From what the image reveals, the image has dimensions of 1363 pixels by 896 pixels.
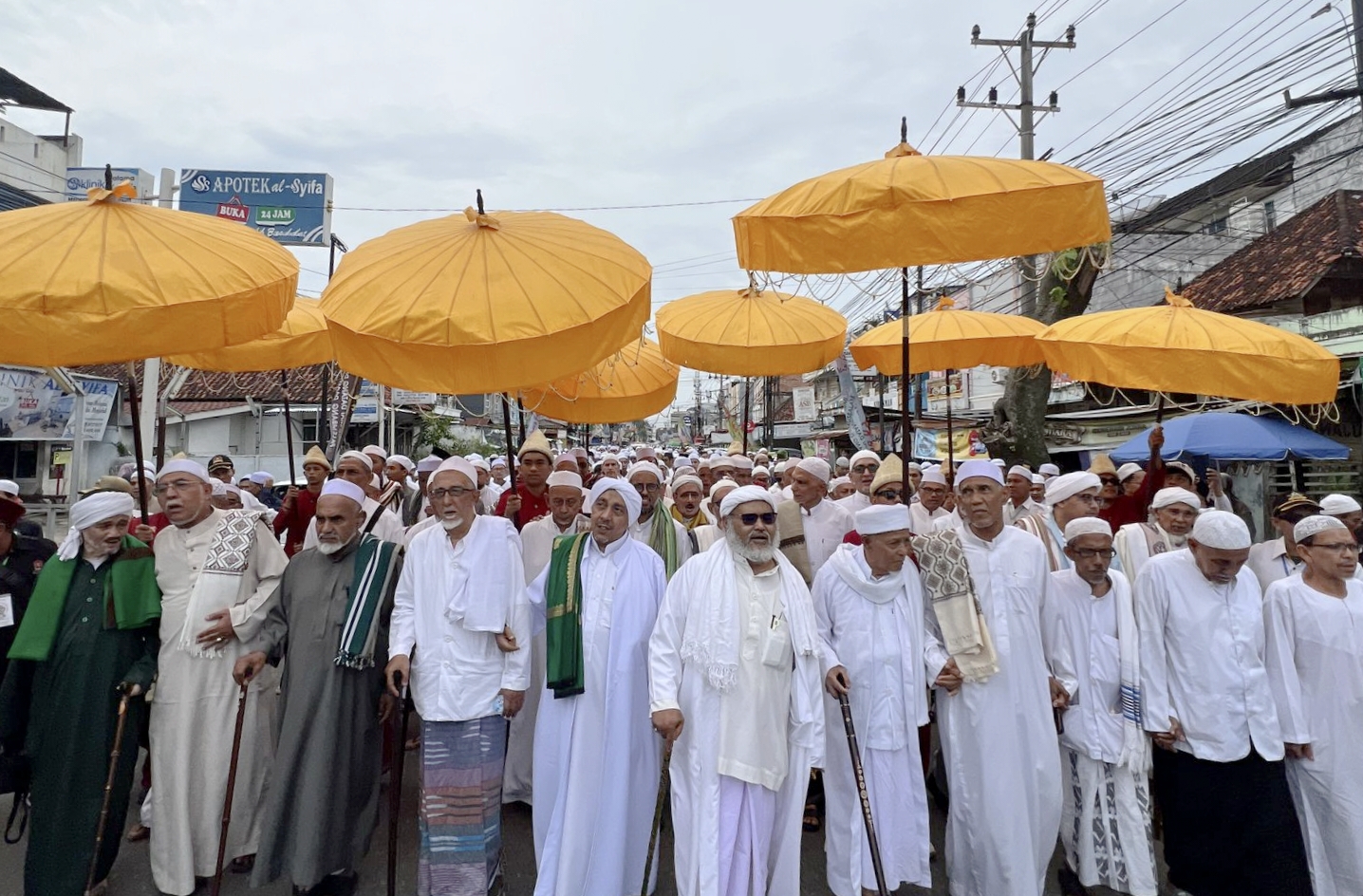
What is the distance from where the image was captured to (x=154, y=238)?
10.8 ft

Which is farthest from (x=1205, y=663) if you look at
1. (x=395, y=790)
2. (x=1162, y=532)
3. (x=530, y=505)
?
(x=530, y=505)

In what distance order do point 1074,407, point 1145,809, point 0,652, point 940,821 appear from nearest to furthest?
point 1145,809, point 0,652, point 940,821, point 1074,407

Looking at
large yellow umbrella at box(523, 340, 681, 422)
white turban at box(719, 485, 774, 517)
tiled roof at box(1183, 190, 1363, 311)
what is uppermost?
tiled roof at box(1183, 190, 1363, 311)

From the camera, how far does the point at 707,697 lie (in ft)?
10.8

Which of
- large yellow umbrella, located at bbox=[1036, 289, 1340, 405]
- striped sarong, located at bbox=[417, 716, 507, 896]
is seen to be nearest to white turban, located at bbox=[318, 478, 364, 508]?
striped sarong, located at bbox=[417, 716, 507, 896]

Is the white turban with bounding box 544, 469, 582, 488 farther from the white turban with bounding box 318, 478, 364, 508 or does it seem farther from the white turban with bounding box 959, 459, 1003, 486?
the white turban with bounding box 959, 459, 1003, 486

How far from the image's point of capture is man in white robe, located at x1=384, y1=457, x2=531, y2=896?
3361mm

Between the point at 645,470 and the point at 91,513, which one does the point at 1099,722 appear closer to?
the point at 645,470

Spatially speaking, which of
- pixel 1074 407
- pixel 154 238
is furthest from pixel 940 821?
pixel 1074 407

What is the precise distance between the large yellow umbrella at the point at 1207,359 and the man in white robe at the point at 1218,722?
87 centimetres

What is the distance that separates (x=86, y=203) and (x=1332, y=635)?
599 centimetres

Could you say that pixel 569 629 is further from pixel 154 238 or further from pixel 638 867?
pixel 154 238

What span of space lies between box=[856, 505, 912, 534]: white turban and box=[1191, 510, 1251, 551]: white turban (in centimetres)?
137

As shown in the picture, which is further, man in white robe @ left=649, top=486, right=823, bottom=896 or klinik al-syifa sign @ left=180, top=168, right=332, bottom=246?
klinik al-syifa sign @ left=180, top=168, right=332, bottom=246
